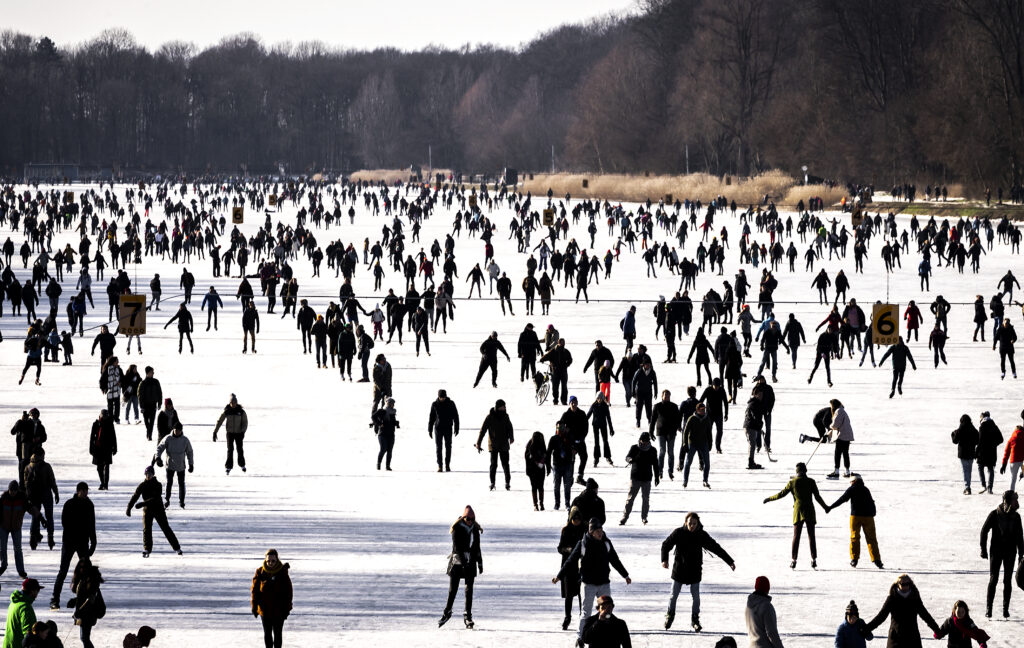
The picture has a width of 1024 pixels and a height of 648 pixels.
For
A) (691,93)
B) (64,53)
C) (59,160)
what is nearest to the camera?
(691,93)

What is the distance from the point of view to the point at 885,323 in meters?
23.1

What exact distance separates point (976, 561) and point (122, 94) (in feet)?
513

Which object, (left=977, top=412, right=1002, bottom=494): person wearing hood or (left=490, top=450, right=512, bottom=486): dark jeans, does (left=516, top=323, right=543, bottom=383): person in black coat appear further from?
(left=977, top=412, right=1002, bottom=494): person wearing hood

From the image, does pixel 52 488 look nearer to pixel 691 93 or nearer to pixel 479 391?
pixel 479 391

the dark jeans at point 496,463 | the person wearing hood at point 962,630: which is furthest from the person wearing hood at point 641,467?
the person wearing hood at point 962,630

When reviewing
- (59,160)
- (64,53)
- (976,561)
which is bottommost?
(976,561)

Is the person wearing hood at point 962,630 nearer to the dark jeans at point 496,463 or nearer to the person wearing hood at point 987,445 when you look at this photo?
the person wearing hood at point 987,445

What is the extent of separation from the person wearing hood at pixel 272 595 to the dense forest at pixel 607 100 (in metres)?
60.4

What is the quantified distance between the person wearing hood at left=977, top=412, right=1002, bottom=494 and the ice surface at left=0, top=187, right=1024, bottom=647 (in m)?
0.27

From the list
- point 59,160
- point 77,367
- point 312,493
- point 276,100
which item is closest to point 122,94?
point 59,160

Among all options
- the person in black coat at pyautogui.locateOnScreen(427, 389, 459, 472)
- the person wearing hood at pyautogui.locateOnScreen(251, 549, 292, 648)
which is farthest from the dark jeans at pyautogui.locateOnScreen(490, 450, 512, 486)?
the person wearing hood at pyautogui.locateOnScreen(251, 549, 292, 648)

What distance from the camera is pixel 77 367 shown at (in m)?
24.5

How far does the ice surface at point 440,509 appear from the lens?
10.9 meters

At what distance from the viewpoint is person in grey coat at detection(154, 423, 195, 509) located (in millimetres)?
14045
